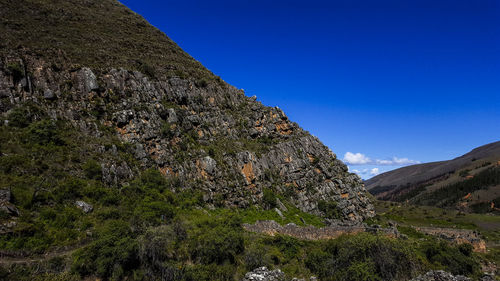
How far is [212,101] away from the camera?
4875cm

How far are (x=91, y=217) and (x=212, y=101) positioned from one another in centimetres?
3173

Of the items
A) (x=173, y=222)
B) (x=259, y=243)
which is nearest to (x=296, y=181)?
(x=259, y=243)

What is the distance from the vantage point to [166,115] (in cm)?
3944

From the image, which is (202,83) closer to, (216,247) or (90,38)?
(90,38)

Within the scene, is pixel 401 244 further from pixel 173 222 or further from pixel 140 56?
pixel 140 56

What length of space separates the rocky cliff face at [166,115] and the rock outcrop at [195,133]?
153 mm

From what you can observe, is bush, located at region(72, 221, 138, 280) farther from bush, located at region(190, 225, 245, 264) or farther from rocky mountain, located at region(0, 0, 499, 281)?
bush, located at region(190, 225, 245, 264)

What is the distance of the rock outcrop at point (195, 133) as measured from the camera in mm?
31359

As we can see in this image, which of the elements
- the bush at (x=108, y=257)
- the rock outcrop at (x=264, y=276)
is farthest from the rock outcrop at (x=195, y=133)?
the rock outcrop at (x=264, y=276)

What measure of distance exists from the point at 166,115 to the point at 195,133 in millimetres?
5511

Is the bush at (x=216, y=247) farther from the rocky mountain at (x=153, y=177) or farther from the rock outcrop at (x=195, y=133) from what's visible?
the rock outcrop at (x=195, y=133)

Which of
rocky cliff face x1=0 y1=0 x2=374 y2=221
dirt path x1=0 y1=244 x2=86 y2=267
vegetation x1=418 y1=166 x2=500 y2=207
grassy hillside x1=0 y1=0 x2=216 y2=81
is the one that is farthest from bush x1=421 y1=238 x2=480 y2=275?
vegetation x1=418 y1=166 x2=500 y2=207

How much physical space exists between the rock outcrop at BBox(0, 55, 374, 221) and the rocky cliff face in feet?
0.50

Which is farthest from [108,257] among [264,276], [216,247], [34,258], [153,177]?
[153,177]
